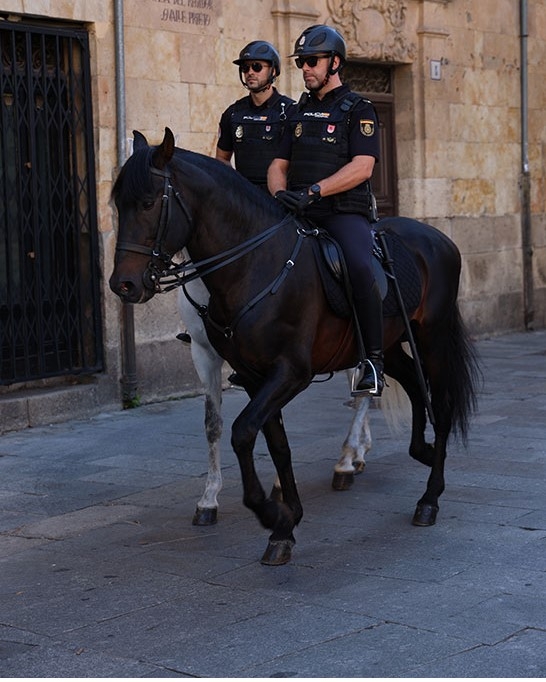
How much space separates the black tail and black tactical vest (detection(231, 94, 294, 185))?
1.41 m

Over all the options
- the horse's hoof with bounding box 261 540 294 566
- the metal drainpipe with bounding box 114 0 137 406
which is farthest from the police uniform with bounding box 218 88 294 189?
the metal drainpipe with bounding box 114 0 137 406

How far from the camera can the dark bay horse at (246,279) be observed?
5680 millimetres

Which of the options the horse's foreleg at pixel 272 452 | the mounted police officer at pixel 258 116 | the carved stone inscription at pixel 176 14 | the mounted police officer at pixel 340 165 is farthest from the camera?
the carved stone inscription at pixel 176 14

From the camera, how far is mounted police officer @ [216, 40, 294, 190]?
7129 millimetres

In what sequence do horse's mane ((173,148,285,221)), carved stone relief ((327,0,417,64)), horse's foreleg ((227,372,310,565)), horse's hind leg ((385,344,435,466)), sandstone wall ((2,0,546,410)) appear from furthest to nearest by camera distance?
carved stone relief ((327,0,417,64)), sandstone wall ((2,0,546,410)), horse's hind leg ((385,344,435,466)), horse's mane ((173,148,285,221)), horse's foreleg ((227,372,310,565))

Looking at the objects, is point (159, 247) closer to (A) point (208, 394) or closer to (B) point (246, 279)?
(B) point (246, 279)

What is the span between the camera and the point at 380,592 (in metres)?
5.45

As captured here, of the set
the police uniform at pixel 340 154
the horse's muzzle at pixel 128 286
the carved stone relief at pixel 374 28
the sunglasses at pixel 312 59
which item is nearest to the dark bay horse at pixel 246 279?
the horse's muzzle at pixel 128 286

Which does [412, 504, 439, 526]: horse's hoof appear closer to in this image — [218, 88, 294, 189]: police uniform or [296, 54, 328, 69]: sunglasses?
[218, 88, 294, 189]: police uniform

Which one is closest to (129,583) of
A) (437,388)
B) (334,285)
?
(334,285)

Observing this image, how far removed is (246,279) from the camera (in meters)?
6.01

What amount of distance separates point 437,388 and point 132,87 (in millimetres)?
4990

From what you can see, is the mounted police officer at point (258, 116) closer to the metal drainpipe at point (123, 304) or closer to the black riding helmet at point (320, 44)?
the black riding helmet at point (320, 44)

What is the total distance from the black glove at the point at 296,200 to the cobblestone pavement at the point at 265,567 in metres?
1.67
